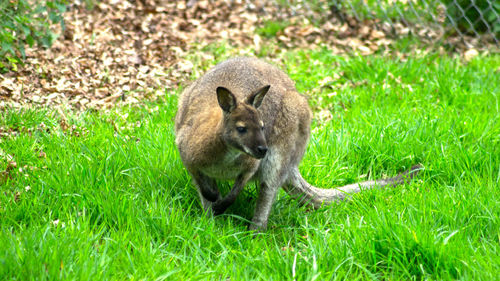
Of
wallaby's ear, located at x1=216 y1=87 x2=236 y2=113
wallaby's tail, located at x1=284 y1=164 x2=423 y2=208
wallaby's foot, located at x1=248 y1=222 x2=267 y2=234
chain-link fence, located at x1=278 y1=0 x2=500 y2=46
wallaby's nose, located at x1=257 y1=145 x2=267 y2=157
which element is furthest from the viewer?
chain-link fence, located at x1=278 y1=0 x2=500 y2=46

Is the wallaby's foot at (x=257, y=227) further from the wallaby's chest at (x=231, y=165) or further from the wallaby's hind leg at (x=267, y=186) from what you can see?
the wallaby's chest at (x=231, y=165)

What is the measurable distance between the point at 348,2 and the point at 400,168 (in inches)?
152

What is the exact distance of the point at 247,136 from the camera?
375 centimetres

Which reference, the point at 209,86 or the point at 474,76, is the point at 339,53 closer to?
the point at 474,76

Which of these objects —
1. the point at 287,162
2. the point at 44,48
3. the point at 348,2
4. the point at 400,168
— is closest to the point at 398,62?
the point at 348,2

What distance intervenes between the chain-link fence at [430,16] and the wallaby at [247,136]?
12.0 feet

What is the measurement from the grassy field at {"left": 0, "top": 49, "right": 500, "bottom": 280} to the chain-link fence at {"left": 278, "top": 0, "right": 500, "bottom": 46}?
1381 mm

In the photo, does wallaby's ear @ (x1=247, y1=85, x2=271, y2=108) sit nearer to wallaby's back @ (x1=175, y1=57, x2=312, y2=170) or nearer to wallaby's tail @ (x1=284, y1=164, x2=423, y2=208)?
wallaby's back @ (x1=175, y1=57, x2=312, y2=170)

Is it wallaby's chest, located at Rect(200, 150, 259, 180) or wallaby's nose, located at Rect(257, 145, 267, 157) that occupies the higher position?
wallaby's nose, located at Rect(257, 145, 267, 157)

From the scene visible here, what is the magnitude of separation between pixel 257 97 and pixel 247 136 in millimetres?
313

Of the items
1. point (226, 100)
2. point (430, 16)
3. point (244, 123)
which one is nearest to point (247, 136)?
point (244, 123)

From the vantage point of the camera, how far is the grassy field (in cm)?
321

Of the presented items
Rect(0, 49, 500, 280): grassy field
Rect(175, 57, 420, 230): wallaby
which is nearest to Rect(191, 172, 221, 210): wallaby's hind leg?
Rect(175, 57, 420, 230): wallaby

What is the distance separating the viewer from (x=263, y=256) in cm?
347
